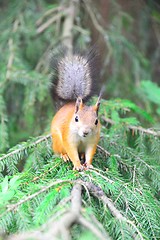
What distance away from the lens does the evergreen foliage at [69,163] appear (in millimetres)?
1228

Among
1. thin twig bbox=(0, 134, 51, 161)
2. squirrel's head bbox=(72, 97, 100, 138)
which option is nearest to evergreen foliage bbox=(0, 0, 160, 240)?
thin twig bbox=(0, 134, 51, 161)

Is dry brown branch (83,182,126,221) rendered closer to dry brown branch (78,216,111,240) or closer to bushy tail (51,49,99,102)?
dry brown branch (78,216,111,240)

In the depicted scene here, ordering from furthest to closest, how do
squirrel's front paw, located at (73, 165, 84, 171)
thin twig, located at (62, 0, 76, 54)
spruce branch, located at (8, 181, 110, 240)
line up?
thin twig, located at (62, 0, 76, 54)
squirrel's front paw, located at (73, 165, 84, 171)
spruce branch, located at (8, 181, 110, 240)

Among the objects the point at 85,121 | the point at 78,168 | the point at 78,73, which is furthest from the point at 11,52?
the point at 78,168

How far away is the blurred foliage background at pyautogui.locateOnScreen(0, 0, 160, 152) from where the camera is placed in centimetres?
265

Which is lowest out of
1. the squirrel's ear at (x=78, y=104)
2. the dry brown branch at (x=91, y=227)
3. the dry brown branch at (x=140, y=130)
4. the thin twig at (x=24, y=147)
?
the dry brown branch at (x=140, y=130)

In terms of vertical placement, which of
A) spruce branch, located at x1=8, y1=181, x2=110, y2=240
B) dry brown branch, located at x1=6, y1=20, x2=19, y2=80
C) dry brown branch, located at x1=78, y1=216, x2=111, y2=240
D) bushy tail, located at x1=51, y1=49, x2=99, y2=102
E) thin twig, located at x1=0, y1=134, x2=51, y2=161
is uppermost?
dry brown branch, located at x1=6, y1=20, x2=19, y2=80

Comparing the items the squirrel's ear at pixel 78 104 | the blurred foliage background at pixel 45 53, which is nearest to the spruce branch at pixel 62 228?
the squirrel's ear at pixel 78 104

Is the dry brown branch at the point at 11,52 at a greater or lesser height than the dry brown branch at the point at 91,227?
greater

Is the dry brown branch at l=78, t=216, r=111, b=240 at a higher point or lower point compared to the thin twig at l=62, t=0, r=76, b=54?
lower

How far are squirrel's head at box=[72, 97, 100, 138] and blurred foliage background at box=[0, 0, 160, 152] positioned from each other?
1.99ft

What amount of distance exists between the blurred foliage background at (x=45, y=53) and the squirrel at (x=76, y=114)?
1.24 feet

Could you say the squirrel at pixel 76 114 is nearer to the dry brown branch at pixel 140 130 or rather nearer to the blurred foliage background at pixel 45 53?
the dry brown branch at pixel 140 130

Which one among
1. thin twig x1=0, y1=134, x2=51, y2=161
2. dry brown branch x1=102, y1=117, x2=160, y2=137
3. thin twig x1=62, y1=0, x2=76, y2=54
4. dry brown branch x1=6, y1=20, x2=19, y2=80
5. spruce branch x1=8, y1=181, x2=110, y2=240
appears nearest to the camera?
spruce branch x1=8, y1=181, x2=110, y2=240
